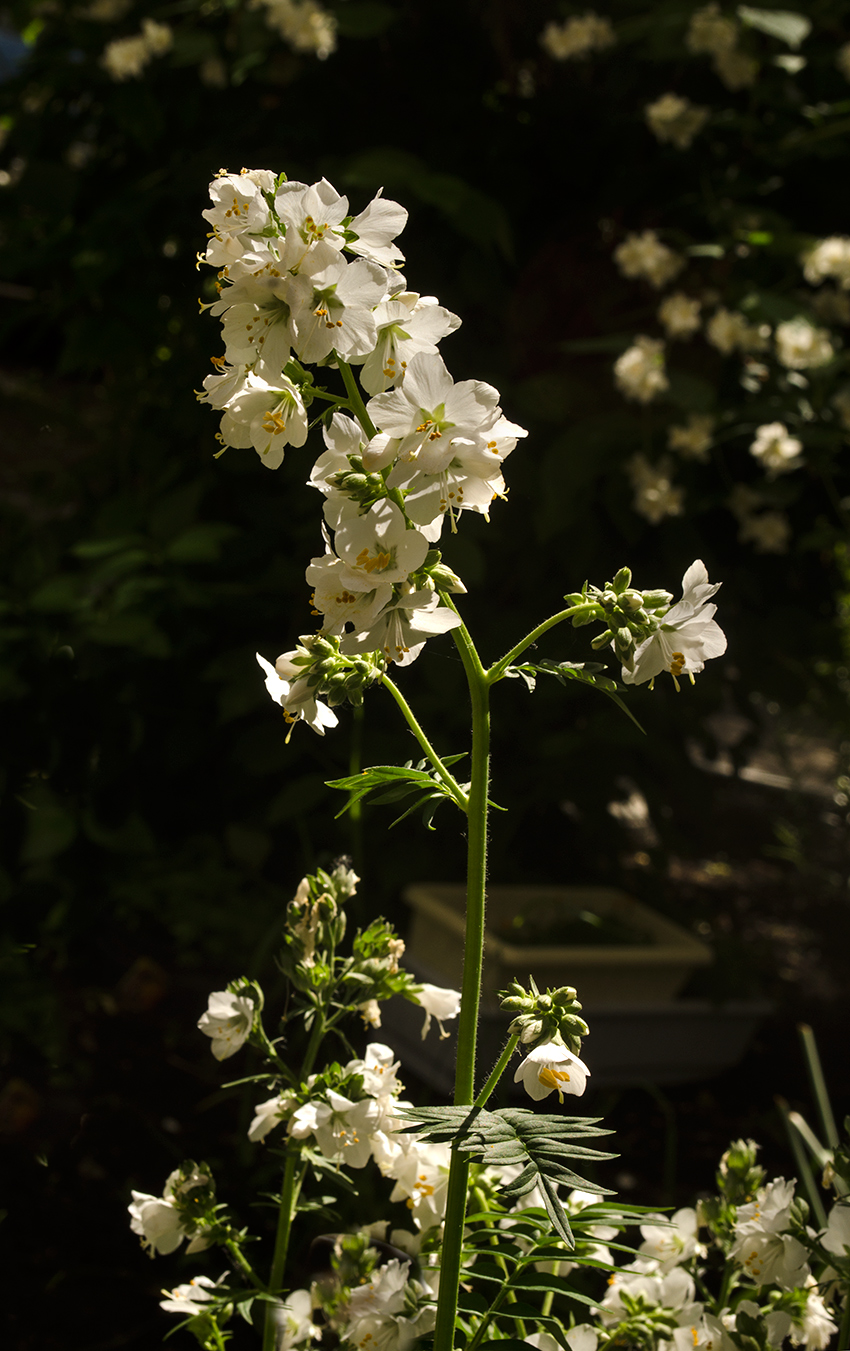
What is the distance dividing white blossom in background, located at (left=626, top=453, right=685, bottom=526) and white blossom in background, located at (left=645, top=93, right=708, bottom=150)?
0.56 metres

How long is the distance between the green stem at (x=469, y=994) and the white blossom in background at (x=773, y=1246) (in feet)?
0.74

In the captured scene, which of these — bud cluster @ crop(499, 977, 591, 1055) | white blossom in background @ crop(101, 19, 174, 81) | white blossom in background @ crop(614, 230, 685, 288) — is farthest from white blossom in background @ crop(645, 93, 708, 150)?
bud cluster @ crop(499, 977, 591, 1055)

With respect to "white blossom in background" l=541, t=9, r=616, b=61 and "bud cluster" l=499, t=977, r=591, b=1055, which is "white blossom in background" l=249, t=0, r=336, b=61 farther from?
"bud cluster" l=499, t=977, r=591, b=1055

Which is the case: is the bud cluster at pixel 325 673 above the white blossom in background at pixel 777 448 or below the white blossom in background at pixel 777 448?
above

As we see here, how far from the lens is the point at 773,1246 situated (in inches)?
25.1

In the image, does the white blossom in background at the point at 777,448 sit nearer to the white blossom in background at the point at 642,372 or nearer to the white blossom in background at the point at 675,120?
the white blossom in background at the point at 642,372

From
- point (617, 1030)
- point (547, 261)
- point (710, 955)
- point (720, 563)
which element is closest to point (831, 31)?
point (547, 261)

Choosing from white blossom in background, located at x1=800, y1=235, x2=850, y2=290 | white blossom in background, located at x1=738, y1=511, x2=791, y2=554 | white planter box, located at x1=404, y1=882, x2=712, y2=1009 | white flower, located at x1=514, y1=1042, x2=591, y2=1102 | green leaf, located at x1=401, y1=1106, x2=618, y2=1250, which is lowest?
white planter box, located at x1=404, y1=882, x2=712, y2=1009

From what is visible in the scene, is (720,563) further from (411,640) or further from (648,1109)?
(411,640)

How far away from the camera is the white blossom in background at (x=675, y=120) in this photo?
1831 millimetres

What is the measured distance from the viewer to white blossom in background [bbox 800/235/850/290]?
173cm

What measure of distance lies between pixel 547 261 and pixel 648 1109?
149cm

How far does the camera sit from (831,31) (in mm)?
2014

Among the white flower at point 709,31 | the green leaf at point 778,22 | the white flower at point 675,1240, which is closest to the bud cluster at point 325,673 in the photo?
the white flower at point 675,1240
